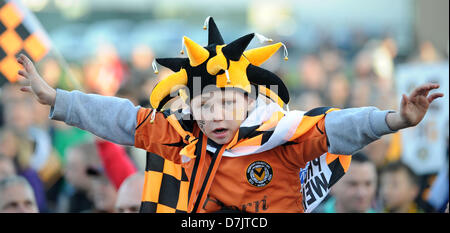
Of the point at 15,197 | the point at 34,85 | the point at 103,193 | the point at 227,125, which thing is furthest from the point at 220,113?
the point at 103,193

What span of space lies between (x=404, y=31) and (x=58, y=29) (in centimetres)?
789

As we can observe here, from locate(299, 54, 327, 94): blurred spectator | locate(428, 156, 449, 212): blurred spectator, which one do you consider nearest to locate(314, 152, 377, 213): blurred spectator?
locate(428, 156, 449, 212): blurred spectator

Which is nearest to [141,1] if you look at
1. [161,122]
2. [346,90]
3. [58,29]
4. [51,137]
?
[58,29]

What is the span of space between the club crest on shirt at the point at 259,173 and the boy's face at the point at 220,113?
0.54 ft

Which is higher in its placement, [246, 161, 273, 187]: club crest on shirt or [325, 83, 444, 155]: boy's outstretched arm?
[325, 83, 444, 155]: boy's outstretched arm

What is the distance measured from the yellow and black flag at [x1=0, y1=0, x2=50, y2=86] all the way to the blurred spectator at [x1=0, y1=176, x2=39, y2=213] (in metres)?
0.66

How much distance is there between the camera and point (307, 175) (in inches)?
123

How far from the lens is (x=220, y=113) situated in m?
2.84

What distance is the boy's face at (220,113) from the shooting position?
285cm

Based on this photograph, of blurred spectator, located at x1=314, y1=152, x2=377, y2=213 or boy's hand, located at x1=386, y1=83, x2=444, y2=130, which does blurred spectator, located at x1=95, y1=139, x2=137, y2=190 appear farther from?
boy's hand, located at x1=386, y1=83, x2=444, y2=130

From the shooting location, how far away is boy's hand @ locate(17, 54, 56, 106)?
110 inches

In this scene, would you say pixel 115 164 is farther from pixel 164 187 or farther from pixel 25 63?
pixel 25 63
